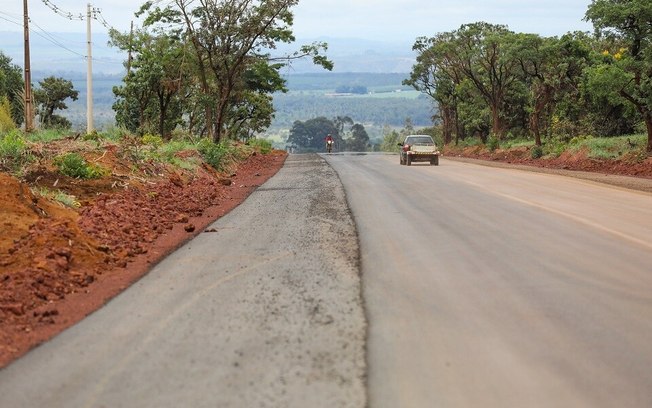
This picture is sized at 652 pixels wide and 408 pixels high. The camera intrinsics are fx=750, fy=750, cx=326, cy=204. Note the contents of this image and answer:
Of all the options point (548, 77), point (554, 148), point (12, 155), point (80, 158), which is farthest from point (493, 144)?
point (12, 155)

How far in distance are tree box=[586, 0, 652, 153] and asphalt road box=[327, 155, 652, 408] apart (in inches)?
600

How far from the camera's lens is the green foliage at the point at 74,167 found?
48.6ft

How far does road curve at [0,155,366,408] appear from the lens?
4.97m

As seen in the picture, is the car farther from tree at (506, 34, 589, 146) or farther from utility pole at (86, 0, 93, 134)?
utility pole at (86, 0, 93, 134)

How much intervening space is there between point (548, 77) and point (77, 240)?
1468 inches

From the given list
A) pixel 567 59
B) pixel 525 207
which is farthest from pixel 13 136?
pixel 567 59

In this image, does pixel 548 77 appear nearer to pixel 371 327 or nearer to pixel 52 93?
pixel 371 327

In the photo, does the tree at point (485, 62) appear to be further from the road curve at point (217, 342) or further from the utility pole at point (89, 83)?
the road curve at point (217, 342)

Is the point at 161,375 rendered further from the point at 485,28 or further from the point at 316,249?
the point at 485,28

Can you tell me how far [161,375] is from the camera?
5320 millimetres

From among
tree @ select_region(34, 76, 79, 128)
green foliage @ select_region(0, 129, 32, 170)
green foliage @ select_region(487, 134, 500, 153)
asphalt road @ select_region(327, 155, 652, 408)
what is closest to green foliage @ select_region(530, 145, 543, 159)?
green foliage @ select_region(487, 134, 500, 153)

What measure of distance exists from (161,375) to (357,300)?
8.73ft

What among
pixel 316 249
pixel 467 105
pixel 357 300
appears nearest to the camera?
pixel 357 300

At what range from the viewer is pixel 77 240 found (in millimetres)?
9781
